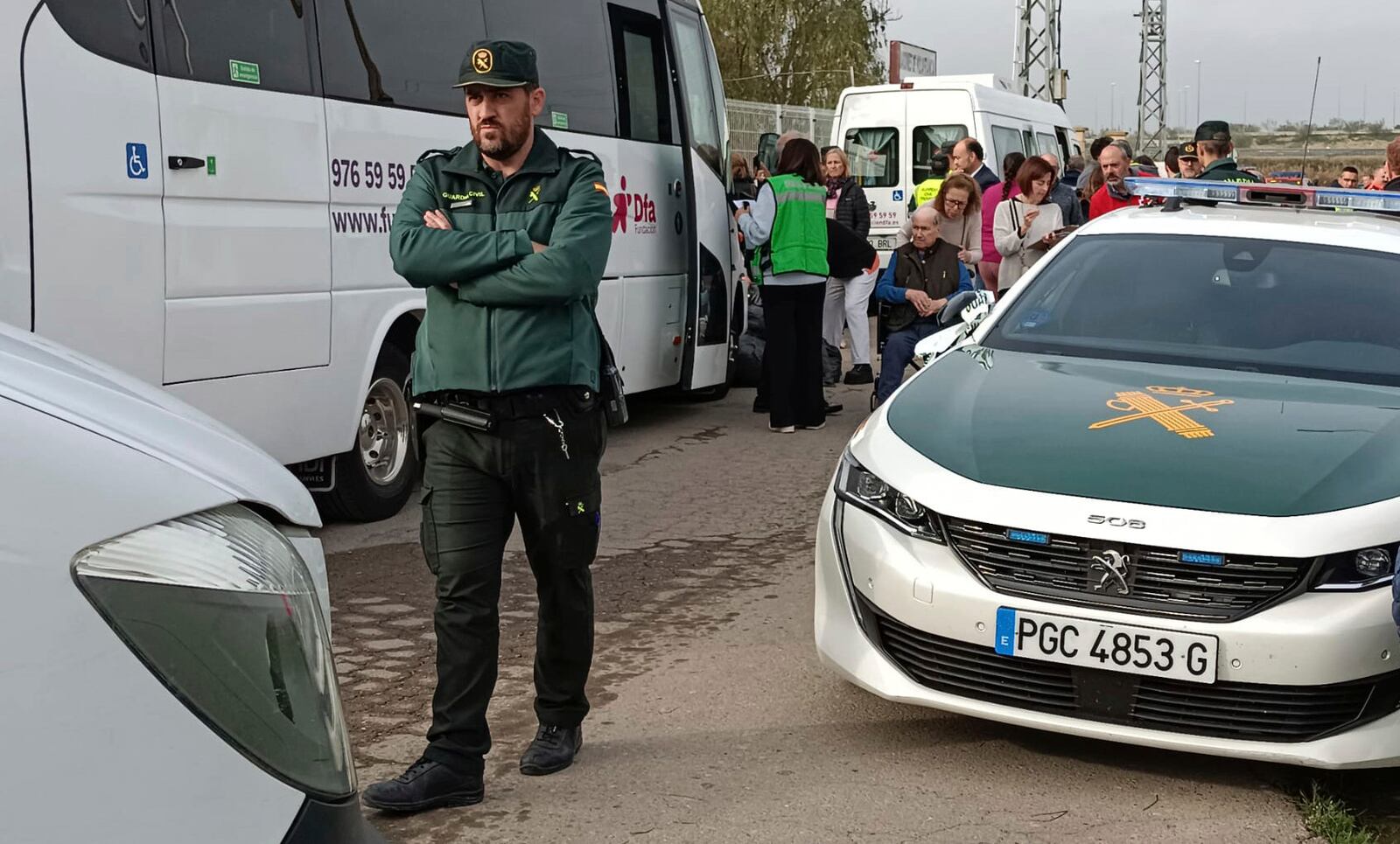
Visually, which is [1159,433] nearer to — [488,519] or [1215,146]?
[488,519]

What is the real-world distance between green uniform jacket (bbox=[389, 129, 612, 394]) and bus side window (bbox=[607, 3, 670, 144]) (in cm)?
639

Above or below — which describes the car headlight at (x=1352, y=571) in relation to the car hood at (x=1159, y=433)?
below

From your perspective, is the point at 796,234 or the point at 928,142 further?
the point at 928,142

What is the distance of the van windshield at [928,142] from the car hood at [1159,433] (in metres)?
16.2

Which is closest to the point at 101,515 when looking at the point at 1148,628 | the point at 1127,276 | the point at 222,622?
the point at 222,622

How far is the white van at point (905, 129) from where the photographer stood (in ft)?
69.7

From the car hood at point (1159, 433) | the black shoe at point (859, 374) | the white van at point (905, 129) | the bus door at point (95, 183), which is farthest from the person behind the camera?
the white van at point (905, 129)

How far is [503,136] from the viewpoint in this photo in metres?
4.17

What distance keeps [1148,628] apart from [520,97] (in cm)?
198

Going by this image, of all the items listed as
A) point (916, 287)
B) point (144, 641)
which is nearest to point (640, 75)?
point (916, 287)

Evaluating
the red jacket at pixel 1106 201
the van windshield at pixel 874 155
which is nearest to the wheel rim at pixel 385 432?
the red jacket at pixel 1106 201

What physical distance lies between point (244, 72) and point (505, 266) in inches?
129

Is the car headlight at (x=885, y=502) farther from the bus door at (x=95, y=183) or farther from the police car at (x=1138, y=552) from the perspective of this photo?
the bus door at (x=95, y=183)

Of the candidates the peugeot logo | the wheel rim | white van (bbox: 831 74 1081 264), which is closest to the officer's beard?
the peugeot logo
